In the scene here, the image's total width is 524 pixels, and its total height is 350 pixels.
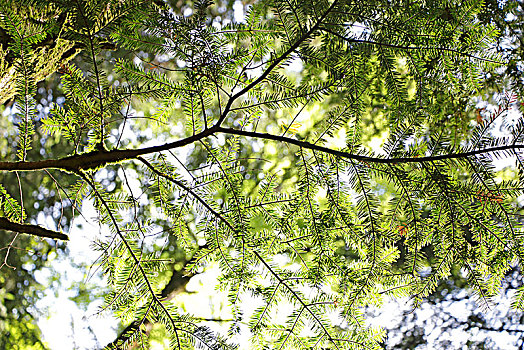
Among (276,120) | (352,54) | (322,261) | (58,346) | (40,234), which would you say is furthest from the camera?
(276,120)

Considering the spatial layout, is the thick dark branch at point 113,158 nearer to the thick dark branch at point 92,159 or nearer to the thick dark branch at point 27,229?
the thick dark branch at point 92,159

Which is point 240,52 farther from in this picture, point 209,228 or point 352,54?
point 209,228

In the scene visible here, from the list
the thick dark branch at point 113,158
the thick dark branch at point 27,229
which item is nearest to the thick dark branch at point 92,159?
the thick dark branch at point 113,158

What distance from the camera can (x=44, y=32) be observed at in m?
0.68

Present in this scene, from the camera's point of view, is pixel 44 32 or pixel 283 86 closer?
pixel 44 32

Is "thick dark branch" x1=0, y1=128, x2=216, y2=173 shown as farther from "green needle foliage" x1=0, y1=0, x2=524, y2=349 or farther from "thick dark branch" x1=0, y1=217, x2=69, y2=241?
"thick dark branch" x1=0, y1=217, x2=69, y2=241

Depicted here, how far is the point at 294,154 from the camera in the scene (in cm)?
85

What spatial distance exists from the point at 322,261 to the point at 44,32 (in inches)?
31.3

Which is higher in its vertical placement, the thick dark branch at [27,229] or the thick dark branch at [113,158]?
the thick dark branch at [113,158]

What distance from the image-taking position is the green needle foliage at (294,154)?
68cm

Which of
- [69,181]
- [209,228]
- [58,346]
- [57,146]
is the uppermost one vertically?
[57,146]

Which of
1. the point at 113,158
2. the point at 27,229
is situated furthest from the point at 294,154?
the point at 27,229

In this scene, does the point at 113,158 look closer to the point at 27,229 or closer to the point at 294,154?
the point at 27,229

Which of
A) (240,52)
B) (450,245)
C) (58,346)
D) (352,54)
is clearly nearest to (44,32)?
(240,52)
